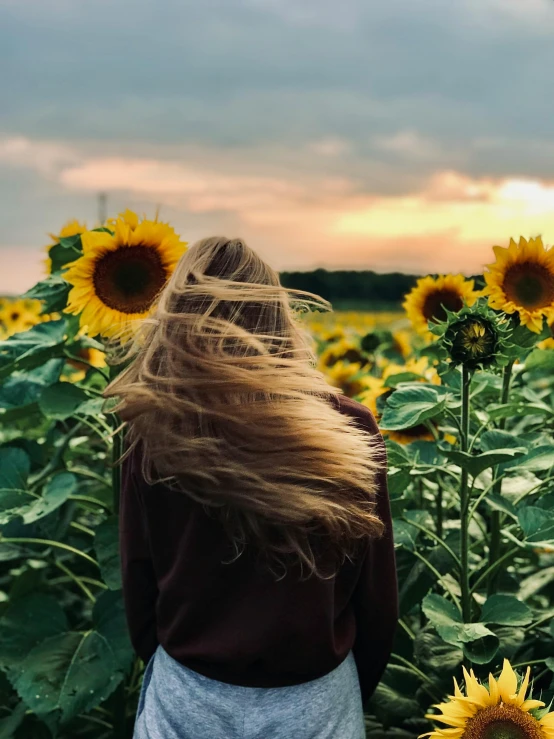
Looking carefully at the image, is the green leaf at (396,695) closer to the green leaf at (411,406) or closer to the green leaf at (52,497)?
the green leaf at (411,406)

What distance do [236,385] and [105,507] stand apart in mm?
975

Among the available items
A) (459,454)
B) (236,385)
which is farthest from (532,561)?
(236,385)

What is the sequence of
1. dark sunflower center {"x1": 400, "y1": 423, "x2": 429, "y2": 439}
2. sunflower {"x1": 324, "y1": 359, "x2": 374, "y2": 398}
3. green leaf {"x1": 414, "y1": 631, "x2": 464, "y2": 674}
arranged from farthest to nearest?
sunflower {"x1": 324, "y1": 359, "x2": 374, "y2": 398} → dark sunflower center {"x1": 400, "y1": 423, "x2": 429, "y2": 439} → green leaf {"x1": 414, "y1": 631, "x2": 464, "y2": 674}

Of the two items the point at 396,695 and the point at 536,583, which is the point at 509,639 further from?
the point at 536,583

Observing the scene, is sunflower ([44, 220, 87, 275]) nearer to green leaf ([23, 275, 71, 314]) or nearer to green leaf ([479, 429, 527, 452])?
green leaf ([23, 275, 71, 314])

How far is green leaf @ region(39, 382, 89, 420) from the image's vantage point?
225 centimetres

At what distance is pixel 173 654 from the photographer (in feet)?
5.38

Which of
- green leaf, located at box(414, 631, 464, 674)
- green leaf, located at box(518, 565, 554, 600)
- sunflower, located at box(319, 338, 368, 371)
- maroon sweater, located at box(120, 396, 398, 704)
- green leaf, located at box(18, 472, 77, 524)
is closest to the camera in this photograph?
maroon sweater, located at box(120, 396, 398, 704)

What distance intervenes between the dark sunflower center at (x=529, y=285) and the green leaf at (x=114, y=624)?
1268 millimetres

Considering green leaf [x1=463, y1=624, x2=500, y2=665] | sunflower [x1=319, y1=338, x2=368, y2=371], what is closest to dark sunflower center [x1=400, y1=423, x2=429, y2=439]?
green leaf [x1=463, y1=624, x2=500, y2=665]

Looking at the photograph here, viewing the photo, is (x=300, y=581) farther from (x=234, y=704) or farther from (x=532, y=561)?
(x=532, y=561)

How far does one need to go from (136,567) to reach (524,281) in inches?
49.6

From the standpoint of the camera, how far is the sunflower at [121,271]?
7.63 feet

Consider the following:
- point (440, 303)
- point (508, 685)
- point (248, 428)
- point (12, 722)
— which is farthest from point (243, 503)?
point (440, 303)
